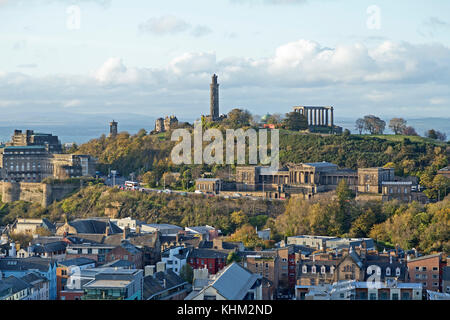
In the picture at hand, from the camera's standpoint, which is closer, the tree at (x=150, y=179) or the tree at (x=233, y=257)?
the tree at (x=233, y=257)

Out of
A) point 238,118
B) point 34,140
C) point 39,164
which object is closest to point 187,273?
point 238,118

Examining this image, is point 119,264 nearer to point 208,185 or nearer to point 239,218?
point 239,218

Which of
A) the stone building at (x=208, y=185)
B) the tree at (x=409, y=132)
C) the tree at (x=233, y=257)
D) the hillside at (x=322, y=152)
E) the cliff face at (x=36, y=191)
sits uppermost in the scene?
the tree at (x=409, y=132)

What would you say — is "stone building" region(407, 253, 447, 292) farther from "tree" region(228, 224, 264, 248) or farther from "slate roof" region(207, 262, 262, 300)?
"tree" region(228, 224, 264, 248)

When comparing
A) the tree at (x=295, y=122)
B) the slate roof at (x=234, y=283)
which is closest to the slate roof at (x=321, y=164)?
the tree at (x=295, y=122)

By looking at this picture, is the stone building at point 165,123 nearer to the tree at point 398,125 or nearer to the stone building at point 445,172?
the tree at point 398,125

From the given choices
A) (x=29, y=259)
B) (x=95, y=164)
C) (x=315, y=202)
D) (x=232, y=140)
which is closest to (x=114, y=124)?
(x=95, y=164)
